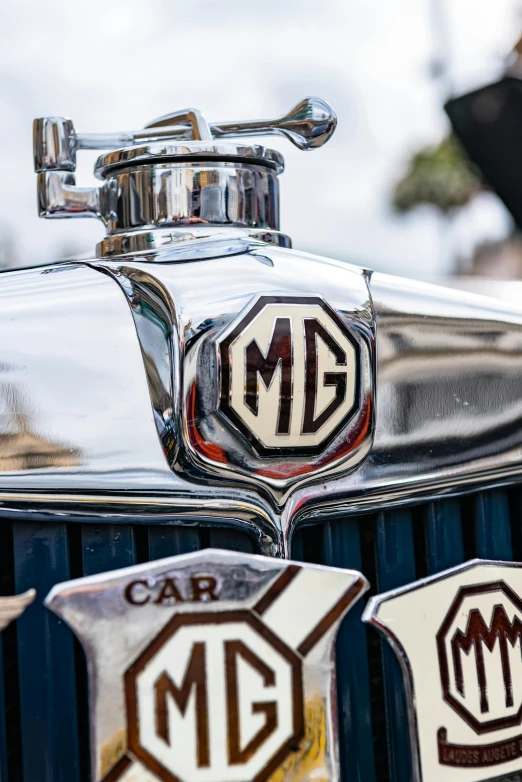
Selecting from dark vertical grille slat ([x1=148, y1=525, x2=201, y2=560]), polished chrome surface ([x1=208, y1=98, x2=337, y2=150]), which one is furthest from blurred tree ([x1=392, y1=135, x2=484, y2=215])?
dark vertical grille slat ([x1=148, y1=525, x2=201, y2=560])

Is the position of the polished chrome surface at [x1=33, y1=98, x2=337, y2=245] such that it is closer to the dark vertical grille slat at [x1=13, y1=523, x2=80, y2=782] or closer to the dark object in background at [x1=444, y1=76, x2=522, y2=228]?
the dark vertical grille slat at [x1=13, y1=523, x2=80, y2=782]

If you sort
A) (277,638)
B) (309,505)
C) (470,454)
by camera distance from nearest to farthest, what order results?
(277,638) → (309,505) → (470,454)

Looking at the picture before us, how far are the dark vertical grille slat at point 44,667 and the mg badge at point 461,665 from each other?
0.27 meters

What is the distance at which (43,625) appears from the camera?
0.85 m

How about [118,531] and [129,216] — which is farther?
[129,216]

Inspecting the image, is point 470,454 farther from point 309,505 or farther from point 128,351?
point 128,351

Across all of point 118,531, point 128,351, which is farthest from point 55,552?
point 128,351

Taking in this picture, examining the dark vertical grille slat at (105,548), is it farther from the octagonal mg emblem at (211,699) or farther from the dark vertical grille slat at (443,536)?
the dark vertical grille slat at (443,536)

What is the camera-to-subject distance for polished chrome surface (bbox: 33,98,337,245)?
102 centimetres

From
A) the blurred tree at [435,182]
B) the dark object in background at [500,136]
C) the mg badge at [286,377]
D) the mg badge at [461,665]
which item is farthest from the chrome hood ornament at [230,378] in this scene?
the blurred tree at [435,182]

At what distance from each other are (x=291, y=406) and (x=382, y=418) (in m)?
0.14

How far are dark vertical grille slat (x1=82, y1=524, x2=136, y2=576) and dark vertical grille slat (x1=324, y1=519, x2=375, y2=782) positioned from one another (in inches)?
7.7

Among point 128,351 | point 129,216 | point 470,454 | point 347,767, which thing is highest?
point 129,216

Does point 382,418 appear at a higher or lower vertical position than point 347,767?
higher
